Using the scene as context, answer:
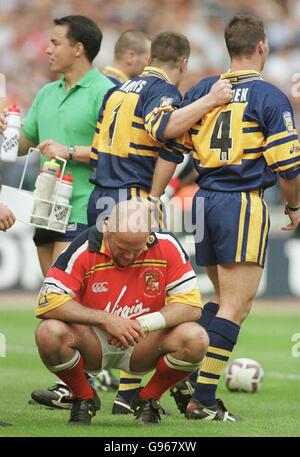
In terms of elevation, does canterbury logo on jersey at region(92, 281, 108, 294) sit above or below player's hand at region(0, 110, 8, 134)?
below

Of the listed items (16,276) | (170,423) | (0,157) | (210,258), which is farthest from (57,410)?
(16,276)

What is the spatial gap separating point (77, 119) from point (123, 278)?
2.06 m

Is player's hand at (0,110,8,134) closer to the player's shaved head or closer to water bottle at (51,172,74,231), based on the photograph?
water bottle at (51,172,74,231)

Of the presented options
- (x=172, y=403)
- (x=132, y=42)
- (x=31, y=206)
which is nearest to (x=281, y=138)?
(x=31, y=206)

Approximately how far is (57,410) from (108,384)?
1391mm

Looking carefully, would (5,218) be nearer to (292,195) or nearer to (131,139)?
(131,139)

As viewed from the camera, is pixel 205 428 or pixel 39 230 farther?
pixel 39 230

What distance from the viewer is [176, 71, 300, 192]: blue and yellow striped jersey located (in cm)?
619

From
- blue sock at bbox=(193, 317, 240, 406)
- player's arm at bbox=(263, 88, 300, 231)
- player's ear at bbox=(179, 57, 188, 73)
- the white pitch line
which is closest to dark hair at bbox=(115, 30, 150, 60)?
player's ear at bbox=(179, 57, 188, 73)

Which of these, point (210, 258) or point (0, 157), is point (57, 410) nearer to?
point (210, 258)

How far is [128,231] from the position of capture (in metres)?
5.36

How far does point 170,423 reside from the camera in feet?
19.6

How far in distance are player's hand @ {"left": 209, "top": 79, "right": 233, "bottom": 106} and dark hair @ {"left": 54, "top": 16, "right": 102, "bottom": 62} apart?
1596mm
